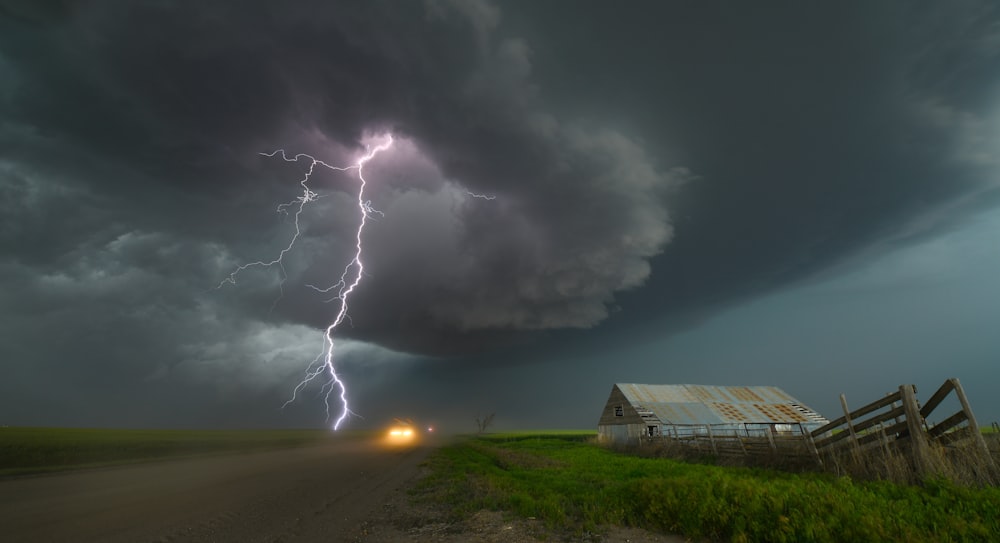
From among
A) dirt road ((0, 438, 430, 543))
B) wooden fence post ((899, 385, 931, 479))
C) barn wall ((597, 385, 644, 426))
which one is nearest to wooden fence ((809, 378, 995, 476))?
wooden fence post ((899, 385, 931, 479))

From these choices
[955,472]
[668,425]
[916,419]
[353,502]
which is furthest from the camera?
[668,425]

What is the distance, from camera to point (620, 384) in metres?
48.2

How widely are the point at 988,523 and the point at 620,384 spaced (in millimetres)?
43308

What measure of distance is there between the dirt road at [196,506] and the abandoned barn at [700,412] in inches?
1206

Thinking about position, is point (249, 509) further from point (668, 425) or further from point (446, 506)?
point (668, 425)

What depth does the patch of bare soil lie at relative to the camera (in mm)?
8914

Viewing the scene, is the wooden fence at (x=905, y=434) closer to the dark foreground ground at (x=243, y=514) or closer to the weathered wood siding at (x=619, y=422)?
the dark foreground ground at (x=243, y=514)

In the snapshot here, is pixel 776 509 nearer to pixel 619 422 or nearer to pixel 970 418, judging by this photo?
pixel 970 418

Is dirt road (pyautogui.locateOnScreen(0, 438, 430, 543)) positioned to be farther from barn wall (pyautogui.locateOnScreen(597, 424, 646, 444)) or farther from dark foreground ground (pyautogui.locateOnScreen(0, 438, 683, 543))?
barn wall (pyautogui.locateOnScreen(597, 424, 646, 444))

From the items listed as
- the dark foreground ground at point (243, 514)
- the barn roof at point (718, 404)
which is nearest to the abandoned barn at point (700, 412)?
the barn roof at point (718, 404)

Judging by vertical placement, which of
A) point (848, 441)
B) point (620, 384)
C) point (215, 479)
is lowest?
point (215, 479)

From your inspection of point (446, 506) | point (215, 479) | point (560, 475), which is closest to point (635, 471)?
point (560, 475)

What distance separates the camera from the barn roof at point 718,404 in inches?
1714

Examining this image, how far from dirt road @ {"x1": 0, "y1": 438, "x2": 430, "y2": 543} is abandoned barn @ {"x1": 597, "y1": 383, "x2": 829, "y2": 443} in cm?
3063
